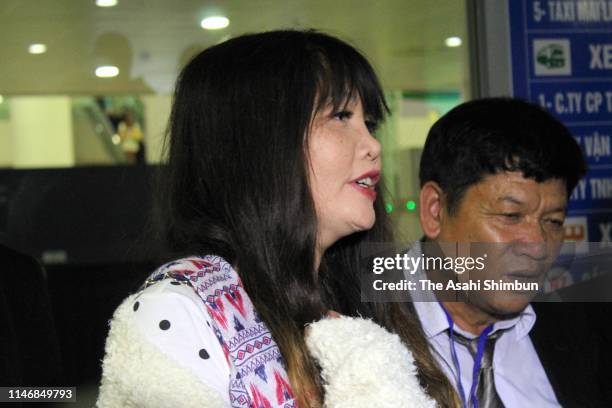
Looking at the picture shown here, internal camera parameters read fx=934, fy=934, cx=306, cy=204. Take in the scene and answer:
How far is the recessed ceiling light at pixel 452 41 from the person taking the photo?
9.48ft

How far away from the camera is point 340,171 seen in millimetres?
1425

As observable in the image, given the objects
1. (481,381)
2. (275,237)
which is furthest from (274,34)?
(481,381)

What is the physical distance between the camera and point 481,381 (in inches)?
65.8

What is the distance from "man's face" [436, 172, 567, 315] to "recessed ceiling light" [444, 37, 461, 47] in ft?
3.45

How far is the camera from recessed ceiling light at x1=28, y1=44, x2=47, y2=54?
263 centimetres

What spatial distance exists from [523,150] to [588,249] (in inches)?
26.1

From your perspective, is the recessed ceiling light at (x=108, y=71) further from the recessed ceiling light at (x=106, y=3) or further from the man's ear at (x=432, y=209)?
the man's ear at (x=432, y=209)

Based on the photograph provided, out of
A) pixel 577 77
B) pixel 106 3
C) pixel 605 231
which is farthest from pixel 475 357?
pixel 106 3

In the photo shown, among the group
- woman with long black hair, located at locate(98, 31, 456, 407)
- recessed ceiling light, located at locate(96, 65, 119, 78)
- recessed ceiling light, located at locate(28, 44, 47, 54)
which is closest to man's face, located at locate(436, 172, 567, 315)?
woman with long black hair, located at locate(98, 31, 456, 407)

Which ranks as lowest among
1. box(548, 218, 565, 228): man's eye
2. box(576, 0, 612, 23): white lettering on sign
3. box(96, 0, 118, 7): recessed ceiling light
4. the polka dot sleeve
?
the polka dot sleeve

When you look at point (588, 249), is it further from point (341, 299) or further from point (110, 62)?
point (110, 62)

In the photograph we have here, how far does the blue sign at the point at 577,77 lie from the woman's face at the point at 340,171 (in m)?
1.40

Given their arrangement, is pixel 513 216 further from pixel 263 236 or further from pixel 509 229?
pixel 263 236

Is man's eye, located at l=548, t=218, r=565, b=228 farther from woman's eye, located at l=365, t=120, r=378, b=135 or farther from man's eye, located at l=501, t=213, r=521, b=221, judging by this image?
woman's eye, located at l=365, t=120, r=378, b=135
